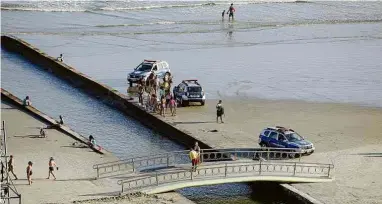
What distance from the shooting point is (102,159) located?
1537 inches

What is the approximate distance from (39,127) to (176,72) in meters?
16.6

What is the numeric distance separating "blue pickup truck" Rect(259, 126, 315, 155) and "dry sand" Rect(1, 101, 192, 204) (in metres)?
7.00

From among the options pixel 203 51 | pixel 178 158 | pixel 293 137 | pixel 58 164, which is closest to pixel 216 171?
pixel 178 158

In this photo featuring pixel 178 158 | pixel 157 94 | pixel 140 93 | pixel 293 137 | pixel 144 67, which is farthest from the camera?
pixel 144 67

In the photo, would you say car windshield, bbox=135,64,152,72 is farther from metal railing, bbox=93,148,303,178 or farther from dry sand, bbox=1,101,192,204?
metal railing, bbox=93,148,303,178

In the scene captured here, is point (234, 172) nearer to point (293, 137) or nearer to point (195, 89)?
point (293, 137)

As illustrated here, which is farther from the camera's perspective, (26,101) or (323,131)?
(26,101)

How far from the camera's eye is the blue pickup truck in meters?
39.0

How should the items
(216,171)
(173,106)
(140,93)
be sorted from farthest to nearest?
(140,93), (173,106), (216,171)

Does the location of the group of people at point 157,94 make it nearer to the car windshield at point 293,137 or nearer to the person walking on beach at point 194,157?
the car windshield at point 293,137

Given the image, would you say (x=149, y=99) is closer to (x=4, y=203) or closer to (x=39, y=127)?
(x=39, y=127)

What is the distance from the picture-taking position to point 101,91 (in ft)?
173

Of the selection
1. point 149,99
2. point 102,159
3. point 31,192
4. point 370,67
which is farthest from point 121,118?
point 370,67

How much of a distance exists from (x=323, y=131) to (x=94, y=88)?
16223 mm
